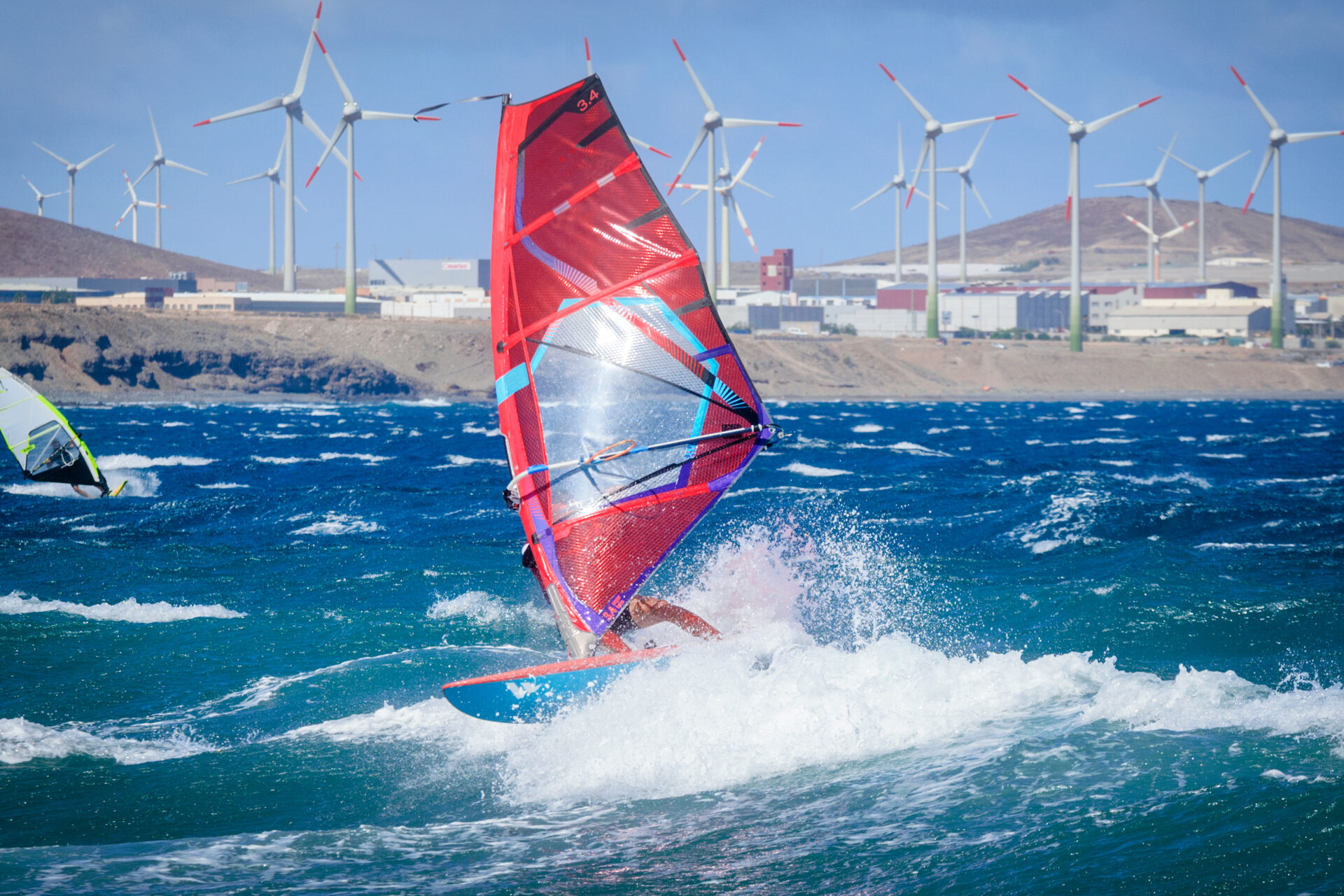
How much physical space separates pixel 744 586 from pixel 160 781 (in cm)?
1028

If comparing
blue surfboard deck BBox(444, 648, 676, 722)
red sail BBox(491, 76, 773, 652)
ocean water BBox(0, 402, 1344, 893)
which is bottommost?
ocean water BBox(0, 402, 1344, 893)

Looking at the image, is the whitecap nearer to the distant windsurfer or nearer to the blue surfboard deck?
the distant windsurfer

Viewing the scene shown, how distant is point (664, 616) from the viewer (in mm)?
15789

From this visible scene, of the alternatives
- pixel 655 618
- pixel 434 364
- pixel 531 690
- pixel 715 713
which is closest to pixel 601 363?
pixel 655 618

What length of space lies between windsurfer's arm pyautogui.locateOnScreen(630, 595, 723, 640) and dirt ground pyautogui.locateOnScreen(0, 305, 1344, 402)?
87.7 m

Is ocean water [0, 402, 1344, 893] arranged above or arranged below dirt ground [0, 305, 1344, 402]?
below

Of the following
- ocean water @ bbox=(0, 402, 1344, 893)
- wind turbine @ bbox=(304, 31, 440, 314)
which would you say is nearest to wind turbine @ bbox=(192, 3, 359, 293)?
wind turbine @ bbox=(304, 31, 440, 314)

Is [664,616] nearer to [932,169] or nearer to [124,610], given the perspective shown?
[124,610]

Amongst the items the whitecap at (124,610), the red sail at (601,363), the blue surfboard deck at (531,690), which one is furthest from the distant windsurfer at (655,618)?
the whitecap at (124,610)

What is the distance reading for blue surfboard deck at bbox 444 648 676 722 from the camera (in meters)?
13.4

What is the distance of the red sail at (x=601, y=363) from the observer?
14.6 meters

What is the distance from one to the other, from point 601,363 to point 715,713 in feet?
14.7

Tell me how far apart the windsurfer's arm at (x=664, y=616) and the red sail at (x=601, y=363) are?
3.71 ft

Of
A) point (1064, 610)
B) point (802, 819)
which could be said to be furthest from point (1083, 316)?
point (802, 819)
